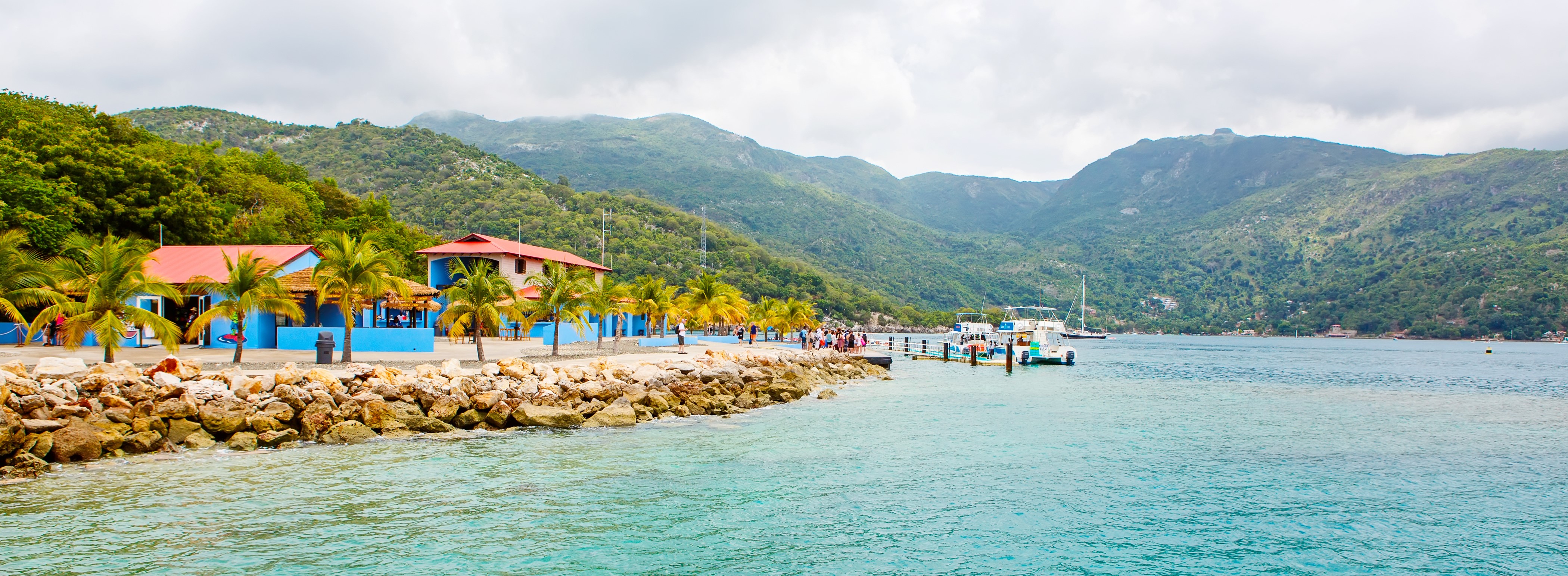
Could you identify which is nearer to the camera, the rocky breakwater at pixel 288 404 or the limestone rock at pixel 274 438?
the rocky breakwater at pixel 288 404

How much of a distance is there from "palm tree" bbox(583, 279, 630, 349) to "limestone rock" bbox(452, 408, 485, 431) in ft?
37.6

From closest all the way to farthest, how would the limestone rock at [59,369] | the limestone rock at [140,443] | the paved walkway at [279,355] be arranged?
1. the limestone rock at [140,443]
2. the limestone rock at [59,369]
3. the paved walkway at [279,355]

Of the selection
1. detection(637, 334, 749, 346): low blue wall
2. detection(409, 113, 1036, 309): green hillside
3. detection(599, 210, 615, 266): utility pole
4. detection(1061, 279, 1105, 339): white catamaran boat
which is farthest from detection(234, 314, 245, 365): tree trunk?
detection(1061, 279, 1105, 339): white catamaran boat

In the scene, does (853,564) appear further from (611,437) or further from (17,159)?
(17,159)

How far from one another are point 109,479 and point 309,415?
12.7ft

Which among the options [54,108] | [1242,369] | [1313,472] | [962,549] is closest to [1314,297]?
[1242,369]

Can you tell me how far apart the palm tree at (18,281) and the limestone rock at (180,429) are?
23.6 ft

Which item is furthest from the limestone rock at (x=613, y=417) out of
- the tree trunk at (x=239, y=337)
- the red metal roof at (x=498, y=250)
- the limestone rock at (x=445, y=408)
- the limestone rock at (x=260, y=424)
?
the red metal roof at (x=498, y=250)

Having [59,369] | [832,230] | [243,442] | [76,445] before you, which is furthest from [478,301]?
[832,230]

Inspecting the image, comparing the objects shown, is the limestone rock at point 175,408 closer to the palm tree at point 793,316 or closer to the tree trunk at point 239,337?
the tree trunk at point 239,337

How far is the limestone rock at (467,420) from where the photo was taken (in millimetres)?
17266

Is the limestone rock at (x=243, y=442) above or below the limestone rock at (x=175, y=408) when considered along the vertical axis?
below

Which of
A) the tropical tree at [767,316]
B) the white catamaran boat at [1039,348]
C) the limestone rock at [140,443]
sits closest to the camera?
the limestone rock at [140,443]

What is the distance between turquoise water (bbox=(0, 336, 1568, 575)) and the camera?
8977mm
